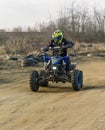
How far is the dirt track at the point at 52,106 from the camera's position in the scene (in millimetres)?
8859

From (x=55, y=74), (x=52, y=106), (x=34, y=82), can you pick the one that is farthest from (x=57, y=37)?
(x=52, y=106)

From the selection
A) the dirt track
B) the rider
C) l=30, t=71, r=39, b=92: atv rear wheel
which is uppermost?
the rider

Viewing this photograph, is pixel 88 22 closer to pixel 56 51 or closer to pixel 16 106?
pixel 56 51

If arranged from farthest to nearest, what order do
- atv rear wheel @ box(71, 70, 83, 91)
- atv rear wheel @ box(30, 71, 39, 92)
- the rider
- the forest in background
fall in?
the forest in background → the rider → atv rear wheel @ box(30, 71, 39, 92) → atv rear wheel @ box(71, 70, 83, 91)

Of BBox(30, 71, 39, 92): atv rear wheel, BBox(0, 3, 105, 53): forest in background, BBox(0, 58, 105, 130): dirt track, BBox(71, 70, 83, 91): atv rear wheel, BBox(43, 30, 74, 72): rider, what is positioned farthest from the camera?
BBox(0, 3, 105, 53): forest in background

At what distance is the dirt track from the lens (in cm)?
886

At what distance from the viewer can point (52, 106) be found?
35.6ft

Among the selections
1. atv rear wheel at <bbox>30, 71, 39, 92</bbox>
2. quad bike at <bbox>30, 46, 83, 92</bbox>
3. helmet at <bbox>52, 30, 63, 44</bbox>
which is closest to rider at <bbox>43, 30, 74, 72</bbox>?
helmet at <bbox>52, 30, 63, 44</bbox>

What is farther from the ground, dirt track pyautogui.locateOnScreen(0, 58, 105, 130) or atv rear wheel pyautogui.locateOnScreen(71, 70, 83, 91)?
atv rear wheel pyautogui.locateOnScreen(71, 70, 83, 91)

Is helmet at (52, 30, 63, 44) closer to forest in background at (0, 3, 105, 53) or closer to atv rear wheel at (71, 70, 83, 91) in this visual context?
atv rear wheel at (71, 70, 83, 91)

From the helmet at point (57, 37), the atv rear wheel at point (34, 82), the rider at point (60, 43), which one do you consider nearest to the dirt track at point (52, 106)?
the atv rear wheel at point (34, 82)

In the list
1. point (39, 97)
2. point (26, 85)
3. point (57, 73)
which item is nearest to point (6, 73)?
point (26, 85)

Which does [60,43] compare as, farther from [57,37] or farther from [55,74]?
[55,74]

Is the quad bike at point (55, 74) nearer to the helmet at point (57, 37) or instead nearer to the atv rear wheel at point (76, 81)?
the atv rear wheel at point (76, 81)
